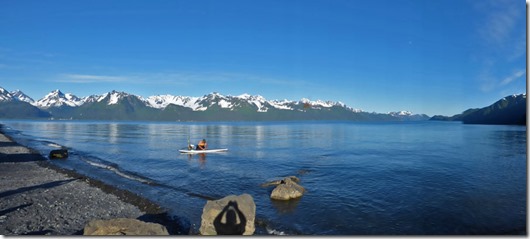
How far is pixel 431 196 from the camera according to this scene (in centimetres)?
2070

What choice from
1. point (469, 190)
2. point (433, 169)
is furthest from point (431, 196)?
point (433, 169)

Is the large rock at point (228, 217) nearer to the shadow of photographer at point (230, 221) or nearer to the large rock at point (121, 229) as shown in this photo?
the shadow of photographer at point (230, 221)

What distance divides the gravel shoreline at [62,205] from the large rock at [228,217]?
2189 millimetres

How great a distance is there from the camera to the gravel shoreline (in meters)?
13.2

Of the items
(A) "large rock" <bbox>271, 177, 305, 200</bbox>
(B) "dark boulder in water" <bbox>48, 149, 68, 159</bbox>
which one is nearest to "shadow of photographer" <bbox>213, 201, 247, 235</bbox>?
(A) "large rock" <bbox>271, 177, 305, 200</bbox>

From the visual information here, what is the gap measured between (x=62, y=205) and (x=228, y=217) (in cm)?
889

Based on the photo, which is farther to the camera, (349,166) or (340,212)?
(349,166)

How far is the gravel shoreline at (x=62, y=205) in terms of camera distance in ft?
43.5

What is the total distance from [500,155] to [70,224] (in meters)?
45.0

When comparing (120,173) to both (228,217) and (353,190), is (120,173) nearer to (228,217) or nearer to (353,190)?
(353,190)

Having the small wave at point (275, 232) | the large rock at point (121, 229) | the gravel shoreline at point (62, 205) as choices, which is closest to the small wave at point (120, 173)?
the gravel shoreline at point (62, 205)

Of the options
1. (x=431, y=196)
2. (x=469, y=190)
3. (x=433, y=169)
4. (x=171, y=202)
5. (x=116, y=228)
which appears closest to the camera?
(x=116, y=228)

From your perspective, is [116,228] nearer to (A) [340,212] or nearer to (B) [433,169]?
(A) [340,212]

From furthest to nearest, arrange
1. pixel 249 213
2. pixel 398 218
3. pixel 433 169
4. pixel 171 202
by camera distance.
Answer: pixel 433 169
pixel 171 202
pixel 398 218
pixel 249 213
